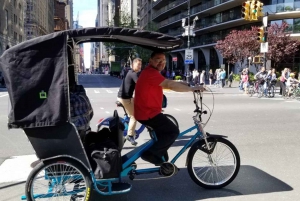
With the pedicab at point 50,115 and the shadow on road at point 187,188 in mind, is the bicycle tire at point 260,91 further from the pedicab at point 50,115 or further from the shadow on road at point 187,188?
the pedicab at point 50,115

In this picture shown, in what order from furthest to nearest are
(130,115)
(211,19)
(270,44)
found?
(211,19)
(270,44)
(130,115)

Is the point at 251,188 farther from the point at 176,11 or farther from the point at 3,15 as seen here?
the point at 176,11

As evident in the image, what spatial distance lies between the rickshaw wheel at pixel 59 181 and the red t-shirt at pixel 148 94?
1.10m

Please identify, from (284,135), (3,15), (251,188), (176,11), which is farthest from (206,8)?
(251,188)

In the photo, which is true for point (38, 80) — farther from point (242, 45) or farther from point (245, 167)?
point (242, 45)

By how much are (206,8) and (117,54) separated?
2006 cm

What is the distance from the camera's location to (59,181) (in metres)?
3.82

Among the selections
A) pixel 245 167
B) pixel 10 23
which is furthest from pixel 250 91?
pixel 10 23

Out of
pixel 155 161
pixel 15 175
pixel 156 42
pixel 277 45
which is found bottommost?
pixel 15 175

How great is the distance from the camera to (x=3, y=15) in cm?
5544

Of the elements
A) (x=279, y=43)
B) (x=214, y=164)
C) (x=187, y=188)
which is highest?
(x=279, y=43)

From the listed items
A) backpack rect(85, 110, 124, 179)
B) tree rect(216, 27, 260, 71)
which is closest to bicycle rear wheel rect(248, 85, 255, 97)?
tree rect(216, 27, 260, 71)

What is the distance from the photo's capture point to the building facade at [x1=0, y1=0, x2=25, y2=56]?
5494 centimetres

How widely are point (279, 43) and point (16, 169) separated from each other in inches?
1332
